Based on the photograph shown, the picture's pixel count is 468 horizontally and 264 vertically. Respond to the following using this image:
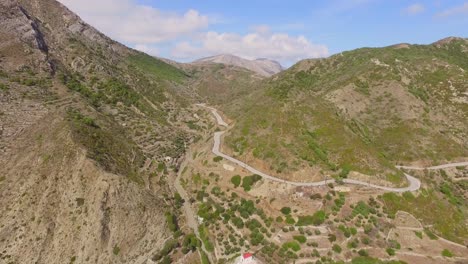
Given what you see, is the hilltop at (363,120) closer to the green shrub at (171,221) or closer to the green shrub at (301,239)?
the green shrub at (301,239)

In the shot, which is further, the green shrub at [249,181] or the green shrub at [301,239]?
the green shrub at [249,181]

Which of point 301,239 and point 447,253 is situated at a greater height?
point 301,239

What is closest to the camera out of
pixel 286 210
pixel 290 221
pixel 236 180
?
pixel 290 221

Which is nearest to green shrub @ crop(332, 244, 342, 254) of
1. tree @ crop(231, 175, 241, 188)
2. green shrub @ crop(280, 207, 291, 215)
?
green shrub @ crop(280, 207, 291, 215)

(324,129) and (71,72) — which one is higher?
(71,72)

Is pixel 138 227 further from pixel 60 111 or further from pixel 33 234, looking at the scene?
pixel 60 111

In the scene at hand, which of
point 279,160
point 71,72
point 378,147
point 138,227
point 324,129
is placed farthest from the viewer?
point 71,72

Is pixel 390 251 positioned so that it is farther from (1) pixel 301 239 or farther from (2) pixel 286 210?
(2) pixel 286 210

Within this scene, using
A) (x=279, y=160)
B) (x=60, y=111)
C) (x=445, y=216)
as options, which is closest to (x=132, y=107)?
(x=60, y=111)

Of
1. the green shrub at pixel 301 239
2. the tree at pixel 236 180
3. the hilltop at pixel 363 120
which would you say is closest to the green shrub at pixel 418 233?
the hilltop at pixel 363 120

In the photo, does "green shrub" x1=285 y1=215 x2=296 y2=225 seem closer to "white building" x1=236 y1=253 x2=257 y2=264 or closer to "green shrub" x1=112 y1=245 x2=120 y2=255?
"white building" x1=236 y1=253 x2=257 y2=264

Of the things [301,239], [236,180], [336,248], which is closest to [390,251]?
[336,248]
